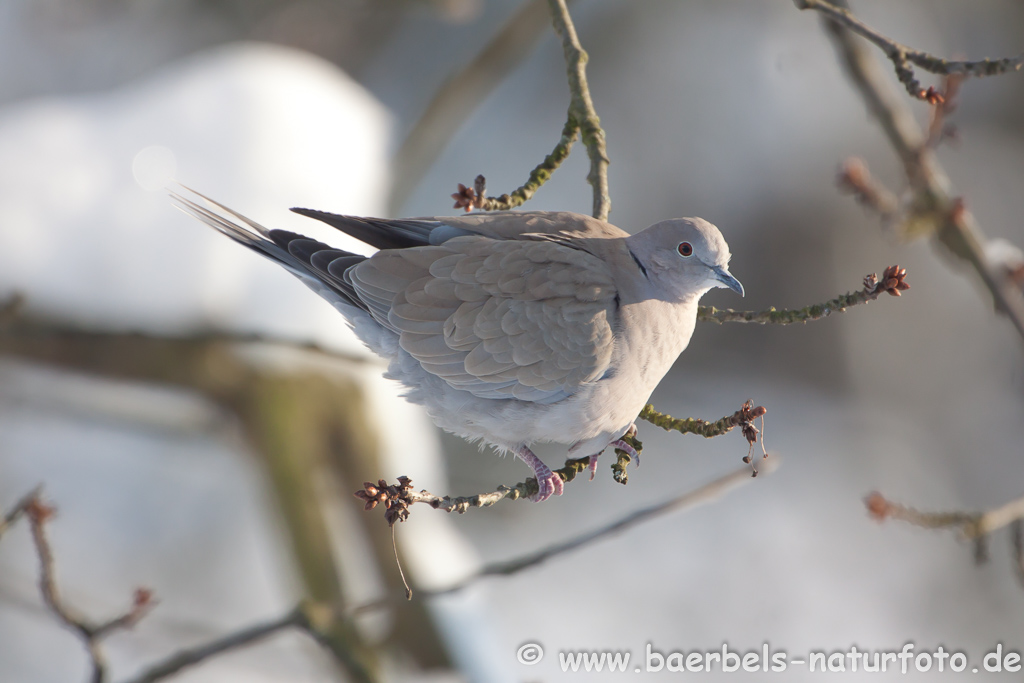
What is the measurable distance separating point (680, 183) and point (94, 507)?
5.94 metres

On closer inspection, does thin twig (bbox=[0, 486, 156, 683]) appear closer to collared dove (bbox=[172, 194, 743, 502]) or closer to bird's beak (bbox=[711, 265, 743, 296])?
collared dove (bbox=[172, 194, 743, 502])

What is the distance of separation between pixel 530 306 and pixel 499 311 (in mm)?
90

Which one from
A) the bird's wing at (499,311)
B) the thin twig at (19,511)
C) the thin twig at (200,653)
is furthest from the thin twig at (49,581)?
the bird's wing at (499,311)

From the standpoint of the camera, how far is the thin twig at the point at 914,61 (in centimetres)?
177

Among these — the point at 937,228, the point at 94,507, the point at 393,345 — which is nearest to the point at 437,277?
the point at 393,345

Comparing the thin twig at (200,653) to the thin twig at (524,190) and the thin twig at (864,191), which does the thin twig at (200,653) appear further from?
the thin twig at (864,191)

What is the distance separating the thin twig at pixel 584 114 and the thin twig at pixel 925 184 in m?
0.70

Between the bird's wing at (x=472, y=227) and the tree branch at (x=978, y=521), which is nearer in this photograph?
the tree branch at (x=978, y=521)

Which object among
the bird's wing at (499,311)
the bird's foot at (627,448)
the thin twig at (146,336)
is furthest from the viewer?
the thin twig at (146,336)

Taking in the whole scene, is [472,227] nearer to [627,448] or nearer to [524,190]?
[524,190]

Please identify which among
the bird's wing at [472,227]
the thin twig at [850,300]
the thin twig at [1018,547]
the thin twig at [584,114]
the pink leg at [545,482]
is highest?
the thin twig at [584,114]

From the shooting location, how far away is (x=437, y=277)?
7.07 ft

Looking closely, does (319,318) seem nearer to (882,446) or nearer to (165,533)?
(165,533)

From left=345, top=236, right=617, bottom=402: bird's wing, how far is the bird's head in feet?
0.47
